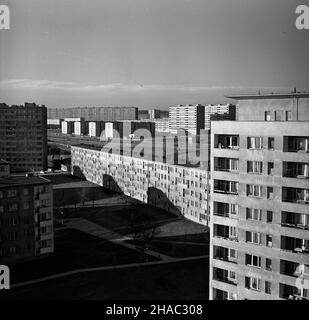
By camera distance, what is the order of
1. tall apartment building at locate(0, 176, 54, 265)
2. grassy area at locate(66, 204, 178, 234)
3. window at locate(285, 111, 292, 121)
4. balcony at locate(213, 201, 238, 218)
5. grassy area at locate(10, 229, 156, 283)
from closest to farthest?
window at locate(285, 111, 292, 121) → balcony at locate(213, 201, 238, 218) → grassy area at locate(10, 229, 156, 283) → tall apartment building at locate(0, 176, 54, 265) → grassy area at locate(66, 204, 178, 234)

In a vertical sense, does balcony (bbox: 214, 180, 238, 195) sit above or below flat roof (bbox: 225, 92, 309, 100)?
below

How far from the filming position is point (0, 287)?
68.1ft

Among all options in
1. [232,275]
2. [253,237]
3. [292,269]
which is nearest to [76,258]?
[232,275]

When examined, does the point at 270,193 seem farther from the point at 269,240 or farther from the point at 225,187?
the point at 225,187

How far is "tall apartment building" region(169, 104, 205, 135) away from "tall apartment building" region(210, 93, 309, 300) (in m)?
103

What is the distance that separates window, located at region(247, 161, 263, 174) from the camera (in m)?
11.9

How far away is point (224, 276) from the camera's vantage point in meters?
12.9

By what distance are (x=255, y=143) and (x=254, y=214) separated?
196 centimetres

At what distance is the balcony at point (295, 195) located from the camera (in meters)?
11.4

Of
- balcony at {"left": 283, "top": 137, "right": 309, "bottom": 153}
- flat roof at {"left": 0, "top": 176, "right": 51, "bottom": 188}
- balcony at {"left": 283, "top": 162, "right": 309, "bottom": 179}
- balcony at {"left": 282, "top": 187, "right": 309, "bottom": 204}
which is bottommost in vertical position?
flat roof at {"left": 0, "top": 176, "right": 51, "bottom": 188}

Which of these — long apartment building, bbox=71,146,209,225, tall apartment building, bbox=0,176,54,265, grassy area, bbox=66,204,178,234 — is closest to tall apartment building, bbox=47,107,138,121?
long apartment building, bbox=71,146,209,225

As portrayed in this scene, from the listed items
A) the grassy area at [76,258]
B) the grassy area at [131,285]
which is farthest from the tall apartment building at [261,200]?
the grassy area at [76,258]

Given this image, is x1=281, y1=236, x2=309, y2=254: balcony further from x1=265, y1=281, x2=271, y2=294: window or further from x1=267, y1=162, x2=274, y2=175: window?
x1=267, y1=162, x2=274, y2=175: window
